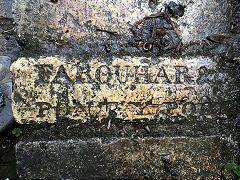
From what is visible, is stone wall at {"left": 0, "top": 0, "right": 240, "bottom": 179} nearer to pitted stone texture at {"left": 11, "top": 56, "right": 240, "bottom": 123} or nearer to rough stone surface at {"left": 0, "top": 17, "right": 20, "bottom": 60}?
pitted stone texture at {"left": 11, "top": 56, "right": 240, "bottom": 123}

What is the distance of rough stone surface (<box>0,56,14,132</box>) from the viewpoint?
1976 millimetres

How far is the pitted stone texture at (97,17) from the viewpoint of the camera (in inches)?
61.3

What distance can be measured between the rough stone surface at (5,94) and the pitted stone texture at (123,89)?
52 centimetres

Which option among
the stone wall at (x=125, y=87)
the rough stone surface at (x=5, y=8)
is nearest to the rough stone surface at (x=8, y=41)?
the rough stone surface at (x=5, y=8)

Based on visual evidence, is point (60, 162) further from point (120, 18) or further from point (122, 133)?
point (120, 18)

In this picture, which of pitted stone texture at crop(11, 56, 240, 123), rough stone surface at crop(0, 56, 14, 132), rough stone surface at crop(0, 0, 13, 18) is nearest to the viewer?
pitted stone texture at crop(11, 56, 240, 123)

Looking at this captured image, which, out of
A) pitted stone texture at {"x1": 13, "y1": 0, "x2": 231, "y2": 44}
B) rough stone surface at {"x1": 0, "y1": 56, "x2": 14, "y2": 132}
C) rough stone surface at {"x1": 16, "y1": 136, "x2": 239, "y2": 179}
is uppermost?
pitted stone texture at {"x1": 13, "y1": 0, "x2": 231, "y2": 44}

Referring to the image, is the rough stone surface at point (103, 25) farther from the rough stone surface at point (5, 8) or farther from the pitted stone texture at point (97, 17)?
the rough stone surface at point (5, 8)

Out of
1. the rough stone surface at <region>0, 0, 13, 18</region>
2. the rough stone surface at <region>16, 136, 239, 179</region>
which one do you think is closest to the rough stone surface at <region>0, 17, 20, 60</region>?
the rough stone surface at <region>0, 0, 13, 18</region>

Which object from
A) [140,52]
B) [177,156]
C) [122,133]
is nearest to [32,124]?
[122,133]

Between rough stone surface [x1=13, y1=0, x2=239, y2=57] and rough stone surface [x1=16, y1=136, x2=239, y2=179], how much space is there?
25.2 inches

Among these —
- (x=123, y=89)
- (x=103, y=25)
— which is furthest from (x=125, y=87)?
(x=103, y=25)

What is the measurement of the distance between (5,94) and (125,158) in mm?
1235

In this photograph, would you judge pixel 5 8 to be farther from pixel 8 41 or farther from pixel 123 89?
pixel 123 89
